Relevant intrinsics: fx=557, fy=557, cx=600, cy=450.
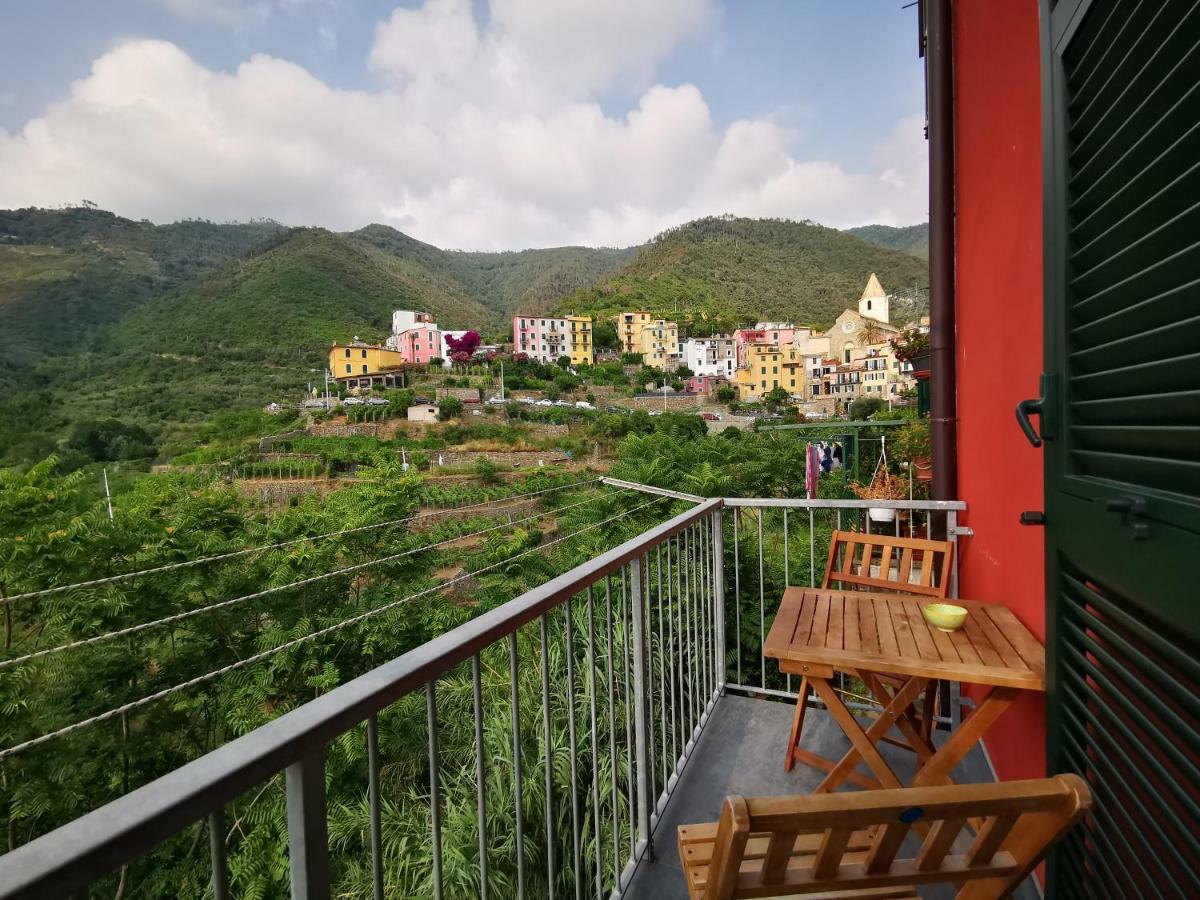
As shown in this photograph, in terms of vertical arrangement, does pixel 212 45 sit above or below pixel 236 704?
above

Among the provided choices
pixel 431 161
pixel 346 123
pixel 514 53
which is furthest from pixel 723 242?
pixel 514 53

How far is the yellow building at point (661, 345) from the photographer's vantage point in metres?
52.7

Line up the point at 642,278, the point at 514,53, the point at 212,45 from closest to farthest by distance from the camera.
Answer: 1. the point at 514,53
2. the point at 212,45
3. the point at 642,278

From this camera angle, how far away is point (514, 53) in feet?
54.5

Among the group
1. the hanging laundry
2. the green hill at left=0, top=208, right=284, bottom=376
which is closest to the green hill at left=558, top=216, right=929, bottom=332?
the green hill at left=0, top=208, right=284, bottom=376

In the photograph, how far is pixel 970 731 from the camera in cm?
146

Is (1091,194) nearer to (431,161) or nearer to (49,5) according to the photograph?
(49,5)

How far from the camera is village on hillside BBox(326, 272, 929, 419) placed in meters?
38.1

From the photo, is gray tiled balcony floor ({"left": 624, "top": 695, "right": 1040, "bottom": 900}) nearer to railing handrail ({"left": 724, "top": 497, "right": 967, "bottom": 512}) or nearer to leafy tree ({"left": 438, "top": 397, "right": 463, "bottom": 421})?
railing handrail ({"left": 724, "top": 497, "right": 967, "bottom": 512})

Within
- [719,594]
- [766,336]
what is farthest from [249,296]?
[719,594]

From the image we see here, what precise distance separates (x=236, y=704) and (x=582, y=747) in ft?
28.3

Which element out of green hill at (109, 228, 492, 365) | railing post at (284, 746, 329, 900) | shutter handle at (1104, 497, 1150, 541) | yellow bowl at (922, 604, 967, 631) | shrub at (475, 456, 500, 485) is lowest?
→ shrub at (475, 456, 500, 485)

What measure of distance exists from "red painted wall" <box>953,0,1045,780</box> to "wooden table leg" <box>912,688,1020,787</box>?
0.85 feet

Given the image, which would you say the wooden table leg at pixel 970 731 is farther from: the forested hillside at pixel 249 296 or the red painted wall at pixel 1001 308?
the forested hillside at pixel 249 296
